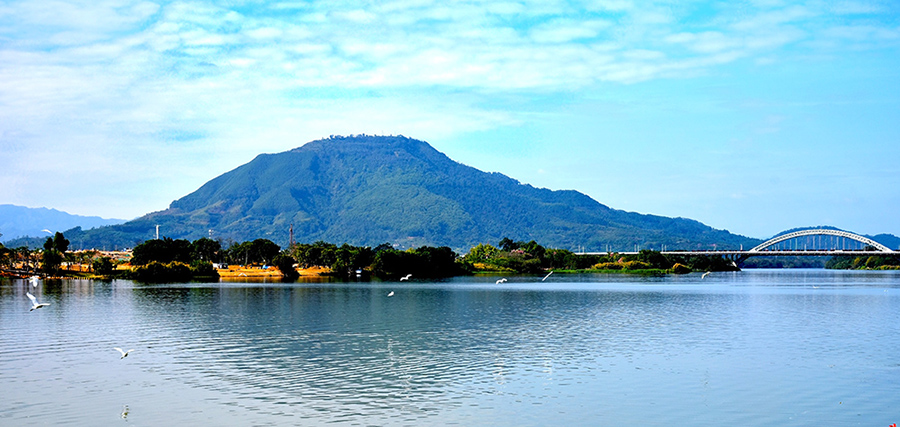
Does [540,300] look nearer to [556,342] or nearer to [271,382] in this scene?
[556,342]

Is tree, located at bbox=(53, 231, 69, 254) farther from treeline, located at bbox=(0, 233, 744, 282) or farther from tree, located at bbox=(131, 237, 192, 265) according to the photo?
tree, located at bbox=(131, 237, 192, 265)

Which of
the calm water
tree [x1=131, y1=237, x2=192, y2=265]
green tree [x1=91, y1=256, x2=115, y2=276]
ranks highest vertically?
tree [x1=131, y1=237, x2=192, y2=265]

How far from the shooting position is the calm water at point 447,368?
25.8 meters

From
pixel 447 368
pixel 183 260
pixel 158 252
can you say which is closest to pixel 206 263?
pixel 158 252

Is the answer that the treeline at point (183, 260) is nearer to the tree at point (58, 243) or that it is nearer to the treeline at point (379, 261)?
the treeline at point (379, 261)

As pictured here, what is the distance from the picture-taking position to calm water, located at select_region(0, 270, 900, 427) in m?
25.8

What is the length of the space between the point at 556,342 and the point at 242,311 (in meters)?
32.3

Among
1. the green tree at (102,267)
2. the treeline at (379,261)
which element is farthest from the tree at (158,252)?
the treeline at (379,261)

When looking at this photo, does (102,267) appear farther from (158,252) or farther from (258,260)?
(258,260)

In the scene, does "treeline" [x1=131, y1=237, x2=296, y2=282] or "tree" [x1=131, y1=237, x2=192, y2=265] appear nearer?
"treeline" [x1=131, y1=237, x2=296, y2=282]

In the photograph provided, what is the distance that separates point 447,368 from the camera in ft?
113

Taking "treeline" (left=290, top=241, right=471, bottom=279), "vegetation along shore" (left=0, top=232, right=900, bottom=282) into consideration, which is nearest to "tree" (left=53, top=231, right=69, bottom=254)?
"vegetation along shore" (left=0, top=232, right=900, bottom=282)

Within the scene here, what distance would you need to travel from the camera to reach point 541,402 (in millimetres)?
27438

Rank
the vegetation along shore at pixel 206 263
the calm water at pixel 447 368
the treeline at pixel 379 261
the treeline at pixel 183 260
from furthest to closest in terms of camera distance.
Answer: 1. the treeline at pixel 379 261
2. the vegetation along shore at pixel 206 263
3. the treeline at pixel 183 260
4. the calm water at pixel 447 368
